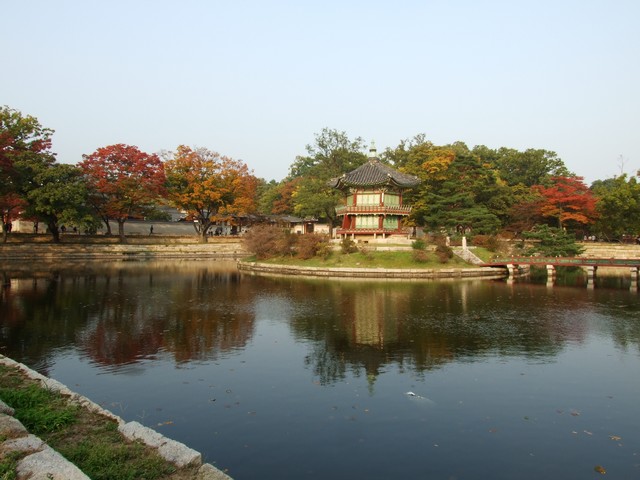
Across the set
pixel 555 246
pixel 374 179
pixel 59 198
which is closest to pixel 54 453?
pixel 374 179

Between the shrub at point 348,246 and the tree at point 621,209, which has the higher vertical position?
the tree at point 621,209

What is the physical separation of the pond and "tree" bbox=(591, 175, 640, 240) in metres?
32.8

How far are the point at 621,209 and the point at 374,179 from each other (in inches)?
1222

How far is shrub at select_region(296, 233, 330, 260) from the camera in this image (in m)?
47.9

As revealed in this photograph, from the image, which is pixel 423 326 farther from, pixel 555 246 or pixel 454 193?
pixel 454 193

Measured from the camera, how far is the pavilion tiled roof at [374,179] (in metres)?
53.4

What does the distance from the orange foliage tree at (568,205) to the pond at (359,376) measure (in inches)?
1205

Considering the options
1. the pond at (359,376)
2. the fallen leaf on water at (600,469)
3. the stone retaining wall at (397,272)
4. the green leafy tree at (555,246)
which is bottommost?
the fallen leaf on water at (600,469)

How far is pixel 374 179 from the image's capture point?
5394cm

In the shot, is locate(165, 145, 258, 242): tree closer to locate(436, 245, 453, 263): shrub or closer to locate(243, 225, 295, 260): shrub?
locate(243, 225, 295, 260): shrub

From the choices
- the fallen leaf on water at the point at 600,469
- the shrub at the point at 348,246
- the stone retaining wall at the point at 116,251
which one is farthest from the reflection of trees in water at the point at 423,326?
the stone retaining wall at the point at 116,251

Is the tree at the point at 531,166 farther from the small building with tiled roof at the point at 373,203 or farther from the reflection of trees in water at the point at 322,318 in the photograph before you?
Answer: the reflection of trees in water at the point at 322,318

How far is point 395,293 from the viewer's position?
32.9m

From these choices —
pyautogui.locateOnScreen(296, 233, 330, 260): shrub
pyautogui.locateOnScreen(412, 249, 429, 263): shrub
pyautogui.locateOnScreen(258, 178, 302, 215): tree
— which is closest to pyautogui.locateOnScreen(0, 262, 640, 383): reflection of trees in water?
pyautogui.locateOnScreen(412, 249, 429, 263): shrub
